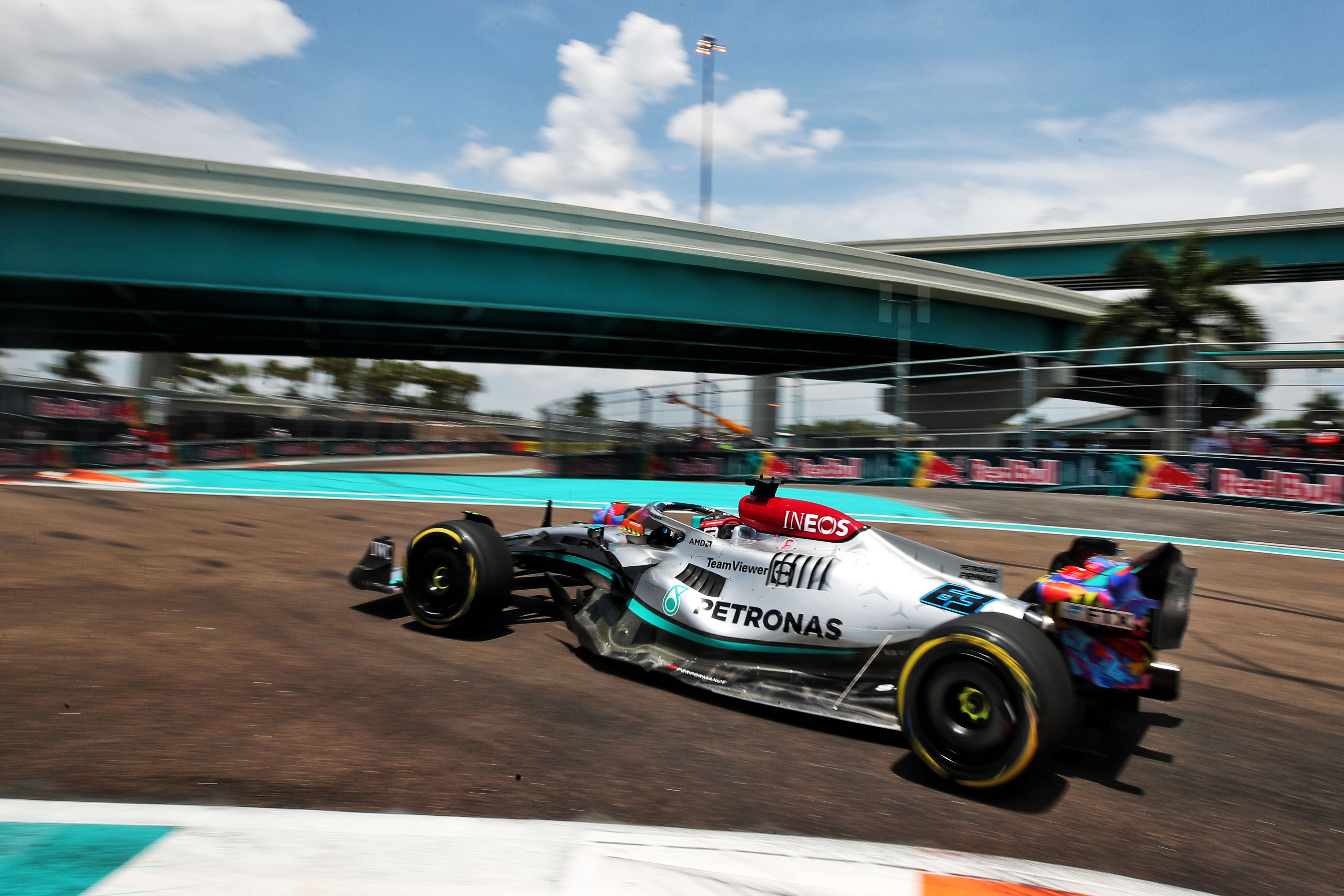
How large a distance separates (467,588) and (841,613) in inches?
94.5

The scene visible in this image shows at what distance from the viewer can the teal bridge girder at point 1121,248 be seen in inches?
1070

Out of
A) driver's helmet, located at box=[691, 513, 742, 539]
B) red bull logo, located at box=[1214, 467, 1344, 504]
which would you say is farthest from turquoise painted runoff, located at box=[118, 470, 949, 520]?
driver's helmet, located at box=[691, 513, 742, 539]

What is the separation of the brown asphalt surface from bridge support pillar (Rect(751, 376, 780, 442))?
471 inches

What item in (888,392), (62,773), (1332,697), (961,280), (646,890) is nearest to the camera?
(646,890)

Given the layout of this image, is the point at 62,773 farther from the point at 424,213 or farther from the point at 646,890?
the point at 424,213

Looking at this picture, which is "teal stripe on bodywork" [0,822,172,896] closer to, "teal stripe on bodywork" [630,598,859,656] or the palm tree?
"teal stripe on bodywork" [630,598,859,656]

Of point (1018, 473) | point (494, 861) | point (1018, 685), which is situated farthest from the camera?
point (1018, 473)

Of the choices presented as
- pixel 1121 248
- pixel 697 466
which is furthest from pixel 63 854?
pixel 1121 248

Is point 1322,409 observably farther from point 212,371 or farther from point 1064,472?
point 212,371

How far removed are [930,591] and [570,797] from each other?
183 cm

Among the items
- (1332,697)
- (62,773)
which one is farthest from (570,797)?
(1332,697)

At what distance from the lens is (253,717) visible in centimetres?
354

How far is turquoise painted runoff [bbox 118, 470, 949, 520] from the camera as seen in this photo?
512 inches

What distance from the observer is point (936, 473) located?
15117 millimetres
